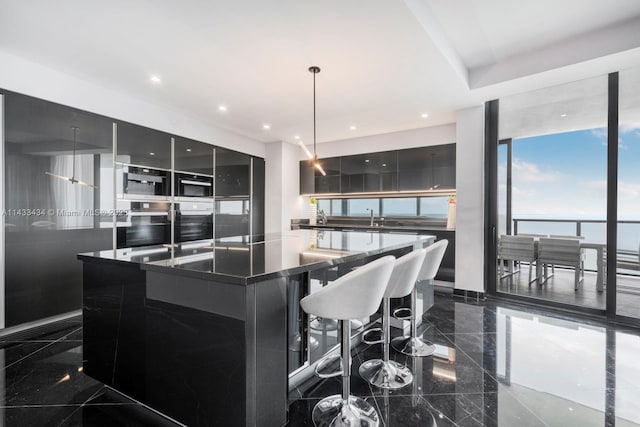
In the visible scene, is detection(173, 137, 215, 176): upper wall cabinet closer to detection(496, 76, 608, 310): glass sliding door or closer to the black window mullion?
detection(496, 76, 608, 310): glass sliding door

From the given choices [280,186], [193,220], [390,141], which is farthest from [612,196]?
[193,220]

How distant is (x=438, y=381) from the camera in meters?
2.00

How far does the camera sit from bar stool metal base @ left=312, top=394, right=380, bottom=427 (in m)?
1.55

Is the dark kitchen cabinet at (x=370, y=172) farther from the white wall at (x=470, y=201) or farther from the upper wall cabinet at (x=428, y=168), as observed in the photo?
the white wall at (x=470, y=201)

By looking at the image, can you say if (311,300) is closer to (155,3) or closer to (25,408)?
(25,408)

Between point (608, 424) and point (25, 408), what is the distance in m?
3.27

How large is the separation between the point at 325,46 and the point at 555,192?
339cm

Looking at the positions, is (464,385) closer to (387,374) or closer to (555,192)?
(387,374)

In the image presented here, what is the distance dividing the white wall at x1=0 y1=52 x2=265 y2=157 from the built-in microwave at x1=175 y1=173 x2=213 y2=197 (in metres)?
0.62

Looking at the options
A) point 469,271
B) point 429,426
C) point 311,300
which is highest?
point 311,300

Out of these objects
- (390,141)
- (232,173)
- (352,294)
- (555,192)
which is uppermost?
(390,141)

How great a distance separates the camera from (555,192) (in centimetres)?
372

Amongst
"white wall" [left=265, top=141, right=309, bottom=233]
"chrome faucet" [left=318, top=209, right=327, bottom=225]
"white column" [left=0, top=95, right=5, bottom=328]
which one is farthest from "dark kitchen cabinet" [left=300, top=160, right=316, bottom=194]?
"white column" [left=0, top=95, right=5, bottom=328]

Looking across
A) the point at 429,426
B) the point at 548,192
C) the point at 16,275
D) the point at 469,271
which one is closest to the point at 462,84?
the point at 548,192
